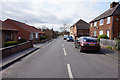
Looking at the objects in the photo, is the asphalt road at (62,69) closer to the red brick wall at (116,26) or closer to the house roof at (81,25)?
the red brick wall at (116,26)

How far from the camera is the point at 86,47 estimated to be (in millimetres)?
10641

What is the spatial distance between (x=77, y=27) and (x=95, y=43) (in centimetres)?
3604

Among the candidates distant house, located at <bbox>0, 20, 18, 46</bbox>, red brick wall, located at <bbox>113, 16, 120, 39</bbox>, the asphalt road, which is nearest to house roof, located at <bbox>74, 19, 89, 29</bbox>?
red brick wall, located at <bbox>113, 16, 120, 39</bbox>

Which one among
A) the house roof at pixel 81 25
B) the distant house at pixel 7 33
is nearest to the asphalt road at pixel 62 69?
the distant house at pixel 7 33

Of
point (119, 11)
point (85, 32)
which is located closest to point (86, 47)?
point (119, 11)

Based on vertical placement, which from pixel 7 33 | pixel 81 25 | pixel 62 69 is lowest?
pixel 62 69

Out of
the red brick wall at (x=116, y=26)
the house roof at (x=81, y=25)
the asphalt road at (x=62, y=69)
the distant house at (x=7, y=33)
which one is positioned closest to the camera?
the asphalt road at (x=62, y=69)

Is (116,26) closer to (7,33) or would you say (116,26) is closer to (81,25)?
(7,33)

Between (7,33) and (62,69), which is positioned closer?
(62,69)

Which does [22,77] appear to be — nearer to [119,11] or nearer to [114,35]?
[114,35]

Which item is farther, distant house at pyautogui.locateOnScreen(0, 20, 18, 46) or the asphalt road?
distant house at pyautogui.locateOnScreen(0, 20, 18, 46)

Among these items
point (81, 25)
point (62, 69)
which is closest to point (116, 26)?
point (62, 69)

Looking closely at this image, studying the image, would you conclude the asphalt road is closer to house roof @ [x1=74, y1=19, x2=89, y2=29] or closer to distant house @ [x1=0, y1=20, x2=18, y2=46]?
distant house @ [x1=0, y1=20, x2=18, y2=46]

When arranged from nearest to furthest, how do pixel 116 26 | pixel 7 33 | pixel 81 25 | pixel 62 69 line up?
pixel 62 69, pixel 7 33, pixel 116 26, pixel 81 25
